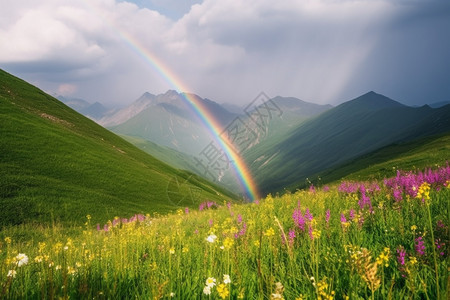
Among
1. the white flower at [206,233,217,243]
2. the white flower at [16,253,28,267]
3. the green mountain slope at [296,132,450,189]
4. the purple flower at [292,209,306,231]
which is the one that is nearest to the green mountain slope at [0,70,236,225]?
the white flower at [16,253,28,267]

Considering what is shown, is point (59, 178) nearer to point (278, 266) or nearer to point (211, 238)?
point (211, 238)

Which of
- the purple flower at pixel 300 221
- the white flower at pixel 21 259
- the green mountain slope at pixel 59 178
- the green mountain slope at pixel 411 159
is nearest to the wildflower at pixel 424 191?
the purple flower at pixel 300 221

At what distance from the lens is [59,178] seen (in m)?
42.9

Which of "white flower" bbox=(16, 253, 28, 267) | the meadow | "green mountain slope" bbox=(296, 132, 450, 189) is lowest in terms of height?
the meadow

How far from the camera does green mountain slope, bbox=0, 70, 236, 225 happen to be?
33.1 m

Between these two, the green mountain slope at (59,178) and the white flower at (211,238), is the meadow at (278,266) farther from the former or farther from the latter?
the green mountain slope at (59,178)

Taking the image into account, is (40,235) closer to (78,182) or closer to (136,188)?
(78,182)

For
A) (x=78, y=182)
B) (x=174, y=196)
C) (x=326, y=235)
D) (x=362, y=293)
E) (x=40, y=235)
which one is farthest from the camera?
(x=174, y=196)

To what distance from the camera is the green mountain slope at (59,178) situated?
33125mm

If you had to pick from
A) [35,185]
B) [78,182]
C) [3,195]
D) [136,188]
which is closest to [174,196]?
[136,188]

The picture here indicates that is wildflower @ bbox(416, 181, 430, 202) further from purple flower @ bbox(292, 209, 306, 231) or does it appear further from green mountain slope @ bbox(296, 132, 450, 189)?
green mountain slope @ bbox(296, 132, 450, 189)

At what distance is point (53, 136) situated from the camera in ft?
181

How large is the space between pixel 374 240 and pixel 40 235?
87.9 feet

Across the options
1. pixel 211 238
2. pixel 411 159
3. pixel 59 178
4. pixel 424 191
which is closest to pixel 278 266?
pixel 211 238
